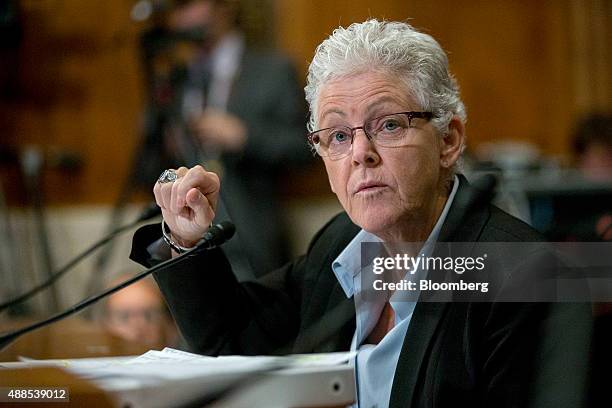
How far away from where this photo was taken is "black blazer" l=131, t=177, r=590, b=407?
1.02 metres

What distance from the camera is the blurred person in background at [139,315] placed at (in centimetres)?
124

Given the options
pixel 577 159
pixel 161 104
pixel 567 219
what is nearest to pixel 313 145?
pixel 567 219

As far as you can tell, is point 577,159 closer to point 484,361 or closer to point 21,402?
point 484,361

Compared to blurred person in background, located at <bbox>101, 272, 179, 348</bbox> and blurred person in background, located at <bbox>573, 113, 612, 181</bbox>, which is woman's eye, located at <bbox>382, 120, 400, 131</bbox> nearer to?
blurred person in background, located at <bbox>101, 272, 179, 348</bbox>

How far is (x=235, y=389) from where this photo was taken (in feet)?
2.72

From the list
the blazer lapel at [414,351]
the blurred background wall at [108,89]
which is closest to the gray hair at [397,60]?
the blazer lapel at [414,351]

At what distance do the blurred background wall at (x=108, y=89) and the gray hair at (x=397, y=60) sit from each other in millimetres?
928

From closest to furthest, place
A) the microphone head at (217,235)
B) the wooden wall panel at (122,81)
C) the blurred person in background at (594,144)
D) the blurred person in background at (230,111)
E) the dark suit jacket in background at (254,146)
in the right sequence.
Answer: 1. the microphone head at (217,235)
2. the dark suit jacket in background at (254,146)
3. the blurred person in background at (230,111)
4. the blurred person in background at (594,144)
5. the wooden wall panel at (122,81)

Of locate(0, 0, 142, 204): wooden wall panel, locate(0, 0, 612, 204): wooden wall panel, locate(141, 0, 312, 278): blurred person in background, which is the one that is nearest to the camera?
locate(141, 0, 312, 278): blurred person in background

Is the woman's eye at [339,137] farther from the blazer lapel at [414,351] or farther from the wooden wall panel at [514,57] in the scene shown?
the wooden wall panel at [514,57]

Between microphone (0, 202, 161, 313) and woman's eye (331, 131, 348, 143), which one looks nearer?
woman's eye (331, 131, 348, 143)

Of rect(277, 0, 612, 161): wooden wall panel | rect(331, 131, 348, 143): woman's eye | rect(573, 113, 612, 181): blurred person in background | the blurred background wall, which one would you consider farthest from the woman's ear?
rect(573, 113, 612, 181): blurred person in background

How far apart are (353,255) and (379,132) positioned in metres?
0.18

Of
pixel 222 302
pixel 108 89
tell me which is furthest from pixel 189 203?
pixel 108 89
